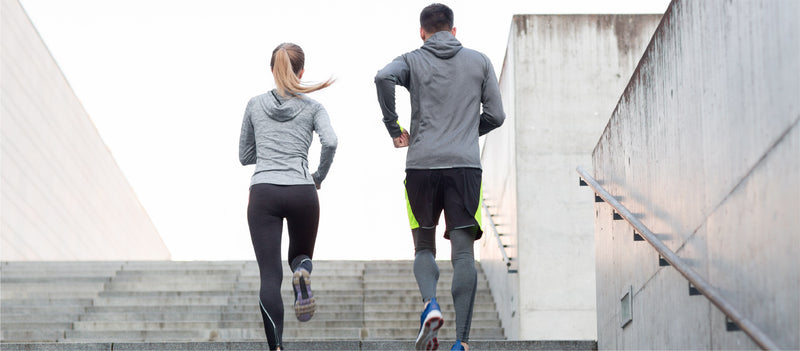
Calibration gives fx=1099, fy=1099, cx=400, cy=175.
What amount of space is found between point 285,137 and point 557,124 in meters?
5.55

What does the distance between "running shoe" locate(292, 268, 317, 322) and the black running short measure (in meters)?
0.64

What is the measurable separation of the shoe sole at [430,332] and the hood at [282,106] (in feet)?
4.87

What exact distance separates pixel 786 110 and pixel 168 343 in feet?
14.7

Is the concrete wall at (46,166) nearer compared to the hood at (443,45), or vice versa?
the hood at (443,45)

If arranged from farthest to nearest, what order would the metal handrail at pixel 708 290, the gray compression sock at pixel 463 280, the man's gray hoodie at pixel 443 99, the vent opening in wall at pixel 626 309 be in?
the vent opening in wall at pixel 626 309 < the man's gray hoodie at pixel 443 99 < the gray compression sock at pixel 463 280 < the metal handrail at pixel 708 290

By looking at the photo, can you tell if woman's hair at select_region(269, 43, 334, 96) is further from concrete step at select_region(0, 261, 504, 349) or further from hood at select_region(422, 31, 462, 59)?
concrete step at select_region(0, 261, 504, 349)

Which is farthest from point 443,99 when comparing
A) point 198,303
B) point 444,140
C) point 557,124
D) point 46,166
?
point 46,166

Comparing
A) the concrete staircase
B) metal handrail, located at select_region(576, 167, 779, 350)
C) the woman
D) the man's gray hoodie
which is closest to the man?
the man's gray hoodie

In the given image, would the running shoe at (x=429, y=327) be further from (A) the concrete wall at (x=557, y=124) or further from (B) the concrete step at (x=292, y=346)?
(A) the concrete wall at (x=557, y=124)

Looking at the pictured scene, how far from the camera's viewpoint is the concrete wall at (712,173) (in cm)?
376

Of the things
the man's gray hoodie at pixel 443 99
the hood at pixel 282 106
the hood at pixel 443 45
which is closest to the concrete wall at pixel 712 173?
the man's gray hoodie at pixel 443 99

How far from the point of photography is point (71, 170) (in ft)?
68.4

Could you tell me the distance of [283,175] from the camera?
5645mm

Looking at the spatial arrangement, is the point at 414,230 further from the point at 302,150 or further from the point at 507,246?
the point at 507,246
